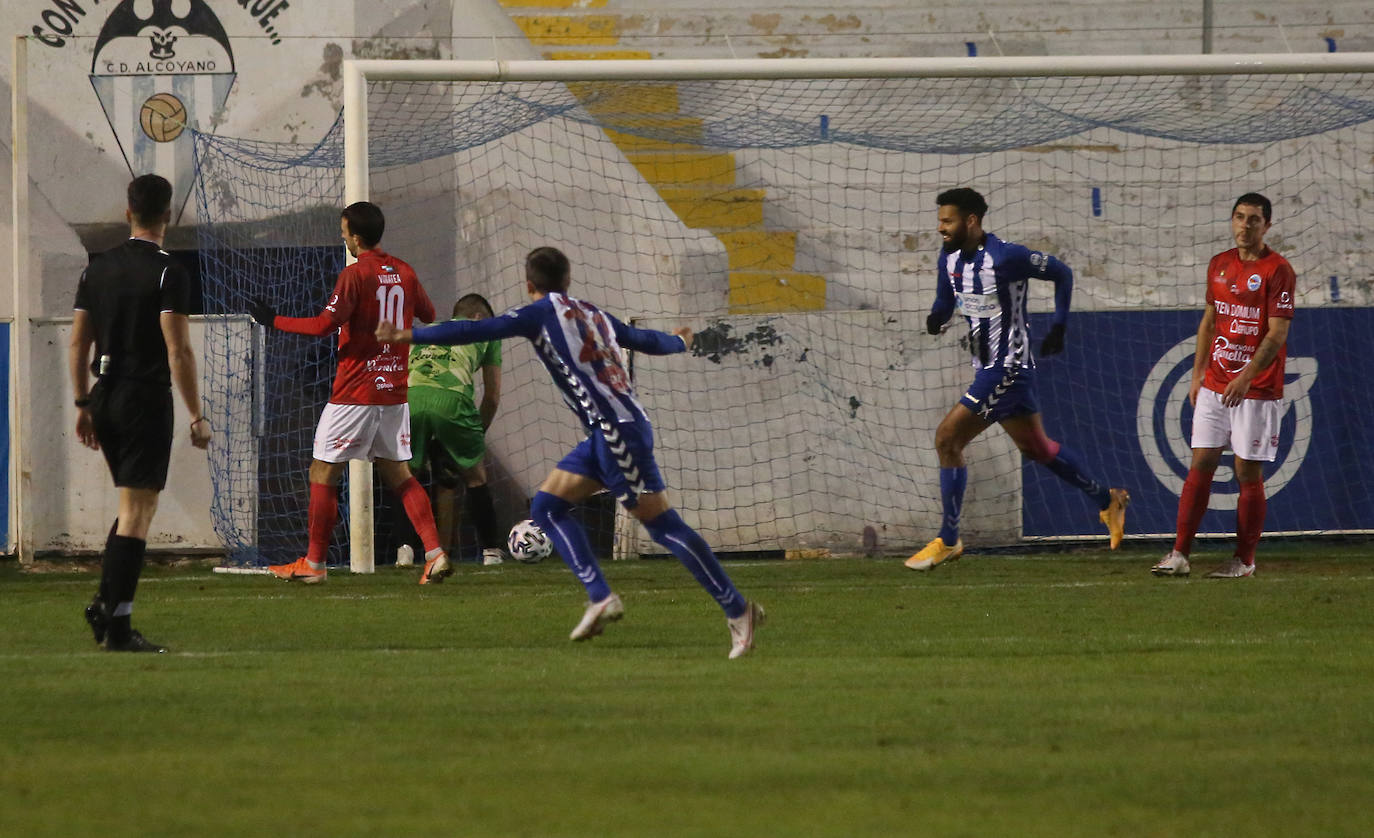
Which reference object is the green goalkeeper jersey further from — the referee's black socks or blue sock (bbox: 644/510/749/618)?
blue sock (bbox: 644/510/749/618)

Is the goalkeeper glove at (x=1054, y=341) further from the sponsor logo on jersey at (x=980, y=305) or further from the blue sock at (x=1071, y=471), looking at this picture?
the blue sock at (x=1071, y=471)

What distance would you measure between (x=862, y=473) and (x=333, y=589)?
4.08 meters

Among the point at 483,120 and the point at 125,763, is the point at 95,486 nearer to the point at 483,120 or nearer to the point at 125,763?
the point at 483,120

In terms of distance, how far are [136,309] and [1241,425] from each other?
235 inches

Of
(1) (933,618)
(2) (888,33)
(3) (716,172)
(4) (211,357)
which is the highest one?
(2) (888,33)

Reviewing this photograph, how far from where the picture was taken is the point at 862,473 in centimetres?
1208

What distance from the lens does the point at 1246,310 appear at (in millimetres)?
9516

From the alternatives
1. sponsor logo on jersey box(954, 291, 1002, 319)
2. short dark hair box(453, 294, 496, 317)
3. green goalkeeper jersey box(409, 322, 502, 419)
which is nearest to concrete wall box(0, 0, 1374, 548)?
green goalkeeper jersey box(409, 322, 502, 419)

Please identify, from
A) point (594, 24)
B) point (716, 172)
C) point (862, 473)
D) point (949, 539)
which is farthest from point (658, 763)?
point (594, 24)

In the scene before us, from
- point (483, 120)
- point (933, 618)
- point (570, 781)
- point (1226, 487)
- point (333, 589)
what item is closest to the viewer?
point (570, 781)

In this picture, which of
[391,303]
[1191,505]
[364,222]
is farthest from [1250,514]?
[364,222]

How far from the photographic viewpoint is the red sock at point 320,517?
9.55m

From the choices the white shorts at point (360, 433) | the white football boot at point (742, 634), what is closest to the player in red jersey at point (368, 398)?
the white shorts at point (360, 433)

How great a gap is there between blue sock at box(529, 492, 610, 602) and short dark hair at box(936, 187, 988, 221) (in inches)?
145
